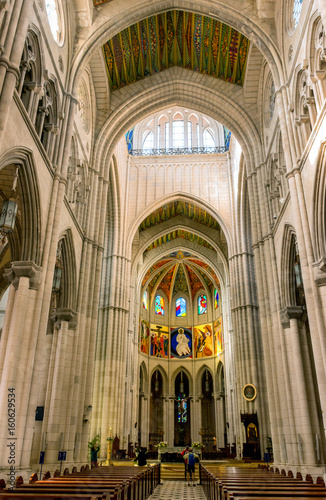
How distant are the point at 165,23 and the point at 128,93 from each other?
3314mm

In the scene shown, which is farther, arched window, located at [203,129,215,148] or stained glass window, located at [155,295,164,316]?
stained glass window, located at [155,295,164,316]

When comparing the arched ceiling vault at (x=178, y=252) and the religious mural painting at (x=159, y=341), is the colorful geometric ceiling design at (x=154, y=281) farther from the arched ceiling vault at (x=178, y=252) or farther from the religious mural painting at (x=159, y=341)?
the religious mural painting at (x=159, y=341)

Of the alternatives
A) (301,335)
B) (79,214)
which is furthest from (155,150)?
(301,335)

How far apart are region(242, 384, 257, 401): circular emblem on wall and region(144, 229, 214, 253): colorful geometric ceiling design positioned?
13490mm

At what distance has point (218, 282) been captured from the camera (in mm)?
34625

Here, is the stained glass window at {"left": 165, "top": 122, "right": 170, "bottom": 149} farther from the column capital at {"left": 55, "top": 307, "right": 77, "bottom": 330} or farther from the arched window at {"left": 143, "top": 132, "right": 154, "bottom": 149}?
the column capital at {"left": 55, "top": 307, "right": 77, "bottom": 330}

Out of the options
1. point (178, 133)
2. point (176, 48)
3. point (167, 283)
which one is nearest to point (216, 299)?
point (167, 283)

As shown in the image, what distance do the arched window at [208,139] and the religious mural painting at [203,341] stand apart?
628 inches

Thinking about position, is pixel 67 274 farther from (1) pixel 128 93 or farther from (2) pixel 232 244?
(2) pixel 232 244

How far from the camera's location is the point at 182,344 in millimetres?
37719

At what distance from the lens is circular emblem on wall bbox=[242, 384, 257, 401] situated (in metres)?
20.0

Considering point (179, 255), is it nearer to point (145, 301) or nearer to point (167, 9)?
point (145, 301)

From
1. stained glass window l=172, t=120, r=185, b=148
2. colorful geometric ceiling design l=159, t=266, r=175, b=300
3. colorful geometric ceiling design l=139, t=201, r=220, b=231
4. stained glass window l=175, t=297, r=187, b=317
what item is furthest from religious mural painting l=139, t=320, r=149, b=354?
stained glass window l=172, t=120, r=185, b=148

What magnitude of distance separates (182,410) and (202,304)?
9.35 m
